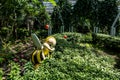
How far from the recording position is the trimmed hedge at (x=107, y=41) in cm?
994

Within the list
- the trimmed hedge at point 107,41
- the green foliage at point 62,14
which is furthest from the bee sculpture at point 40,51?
the green foliage at point 62,14

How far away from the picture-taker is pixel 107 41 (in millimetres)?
10391

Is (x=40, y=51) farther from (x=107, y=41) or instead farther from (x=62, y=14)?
(x=62, y=14)

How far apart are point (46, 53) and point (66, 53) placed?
87 cm

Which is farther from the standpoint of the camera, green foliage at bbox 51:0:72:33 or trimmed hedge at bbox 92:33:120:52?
green foliage at bbox 51:0:72:33

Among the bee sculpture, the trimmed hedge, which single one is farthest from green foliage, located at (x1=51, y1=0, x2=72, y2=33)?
the bee sculpture

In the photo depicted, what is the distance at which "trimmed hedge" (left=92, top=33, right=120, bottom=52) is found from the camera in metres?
9.94

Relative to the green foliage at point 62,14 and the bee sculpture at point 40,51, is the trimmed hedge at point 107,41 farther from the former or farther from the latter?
the bee sculpture at point 40,51

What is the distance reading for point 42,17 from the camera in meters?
15.4

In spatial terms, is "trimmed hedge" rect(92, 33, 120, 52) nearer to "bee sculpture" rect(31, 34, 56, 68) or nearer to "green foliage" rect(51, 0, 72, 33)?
"green foliage" rect(51, 0, 72, 33)

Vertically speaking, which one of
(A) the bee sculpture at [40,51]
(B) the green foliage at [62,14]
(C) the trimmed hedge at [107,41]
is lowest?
(C) the trimmed hedge at [107,41]

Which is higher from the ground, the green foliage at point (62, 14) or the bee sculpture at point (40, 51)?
the green foliage at point (62, 14)

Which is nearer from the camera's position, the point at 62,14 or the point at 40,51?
the point at 40,51

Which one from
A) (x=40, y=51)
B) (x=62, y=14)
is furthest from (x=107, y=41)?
(x=40, y=51)
